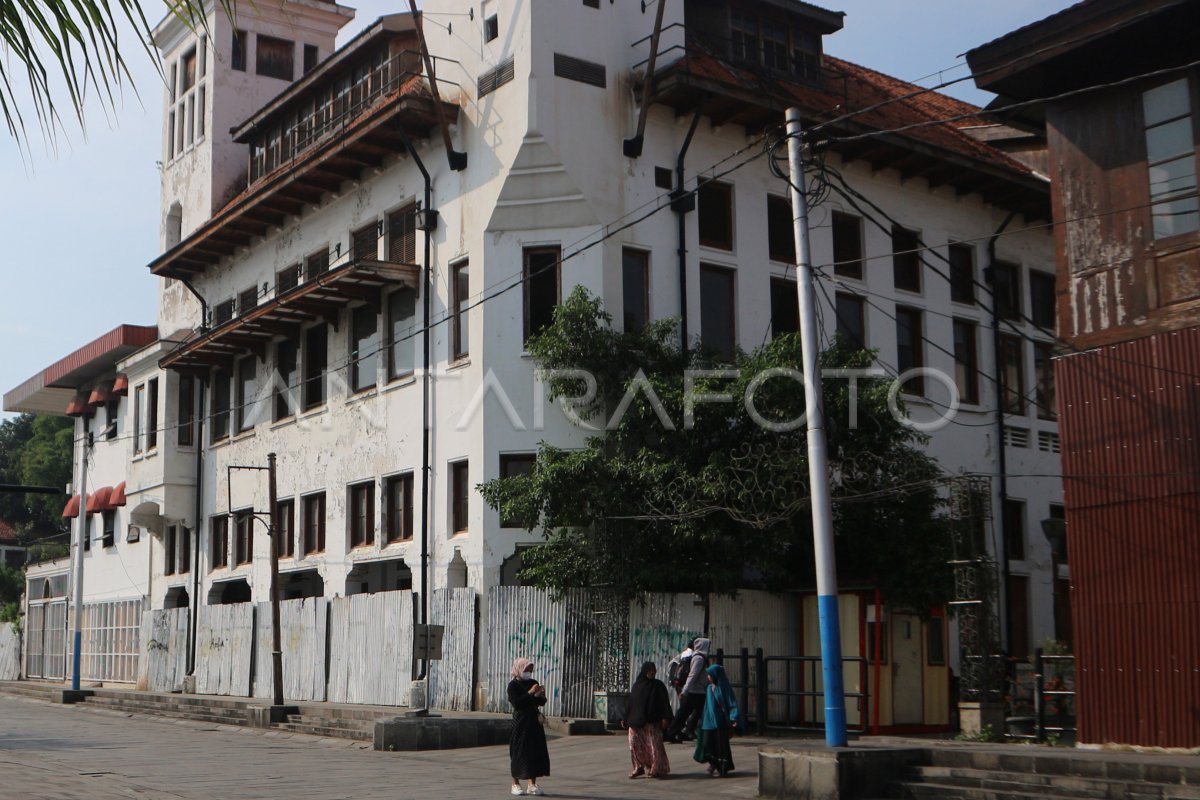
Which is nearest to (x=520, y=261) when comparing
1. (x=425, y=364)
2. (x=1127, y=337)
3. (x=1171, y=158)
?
(x=425, y=364)

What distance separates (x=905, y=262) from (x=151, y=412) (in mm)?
21454

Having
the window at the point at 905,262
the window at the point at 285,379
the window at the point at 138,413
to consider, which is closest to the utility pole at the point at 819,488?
the window at the point at 905,262

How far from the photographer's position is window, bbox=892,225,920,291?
2944 centimetres

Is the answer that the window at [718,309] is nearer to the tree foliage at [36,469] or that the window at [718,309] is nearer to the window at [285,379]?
the window at [285,379]

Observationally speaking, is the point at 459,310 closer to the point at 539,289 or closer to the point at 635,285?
the point at 539,289

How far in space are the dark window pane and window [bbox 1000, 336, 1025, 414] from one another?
1.34m

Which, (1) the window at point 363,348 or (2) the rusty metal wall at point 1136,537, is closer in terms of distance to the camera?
(2) the rusty metal wall at point 1136,537

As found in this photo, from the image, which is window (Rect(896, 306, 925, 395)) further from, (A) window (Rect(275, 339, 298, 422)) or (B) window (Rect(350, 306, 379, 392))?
(A) window (Rect(275, 339, 298, 422))

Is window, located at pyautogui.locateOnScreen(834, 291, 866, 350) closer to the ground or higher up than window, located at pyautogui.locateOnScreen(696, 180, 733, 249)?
closer to the ground

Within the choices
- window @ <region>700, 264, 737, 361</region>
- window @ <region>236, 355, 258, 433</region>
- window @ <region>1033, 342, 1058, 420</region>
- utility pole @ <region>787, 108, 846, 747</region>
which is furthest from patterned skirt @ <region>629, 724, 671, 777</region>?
window @ <region>236, 355, 258, 433</region>

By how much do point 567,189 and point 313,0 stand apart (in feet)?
57.6

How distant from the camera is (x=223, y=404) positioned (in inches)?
1411

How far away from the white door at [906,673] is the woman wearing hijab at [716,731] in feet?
19.2

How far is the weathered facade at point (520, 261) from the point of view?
25.3 meters
